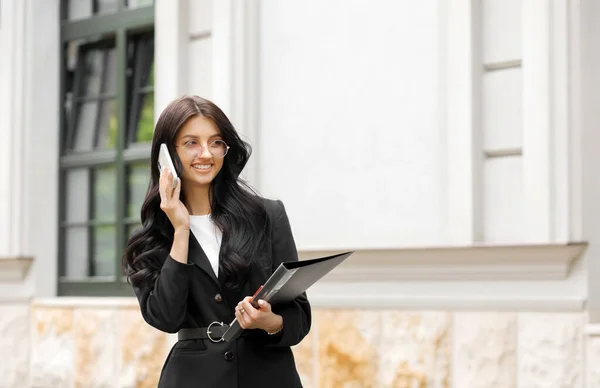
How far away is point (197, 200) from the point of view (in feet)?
11.4

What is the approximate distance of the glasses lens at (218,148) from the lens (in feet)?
11.0

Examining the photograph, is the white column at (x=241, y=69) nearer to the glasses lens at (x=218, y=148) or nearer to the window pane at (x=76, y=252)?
the window pane at (x=76, y=252)

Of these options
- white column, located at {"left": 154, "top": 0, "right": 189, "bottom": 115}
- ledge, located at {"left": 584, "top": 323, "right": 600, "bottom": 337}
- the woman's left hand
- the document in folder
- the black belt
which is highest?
white column, located at {"left": 154, "top": 0, "right": 189, "bottom": 115}

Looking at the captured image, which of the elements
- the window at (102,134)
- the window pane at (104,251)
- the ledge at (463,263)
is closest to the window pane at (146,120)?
the window at (102,134)

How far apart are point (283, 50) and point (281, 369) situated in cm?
386

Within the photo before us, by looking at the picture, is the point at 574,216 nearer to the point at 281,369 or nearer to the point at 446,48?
the point at 446,48

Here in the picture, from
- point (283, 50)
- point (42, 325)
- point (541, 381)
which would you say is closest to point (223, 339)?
point (541, 381)

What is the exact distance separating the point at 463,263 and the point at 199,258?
2668mm

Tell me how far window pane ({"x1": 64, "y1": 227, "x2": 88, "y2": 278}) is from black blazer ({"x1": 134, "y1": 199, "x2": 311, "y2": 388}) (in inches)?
229

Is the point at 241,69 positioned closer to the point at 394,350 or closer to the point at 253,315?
the point at 394,350

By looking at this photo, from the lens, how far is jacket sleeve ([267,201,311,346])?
3.27 metres

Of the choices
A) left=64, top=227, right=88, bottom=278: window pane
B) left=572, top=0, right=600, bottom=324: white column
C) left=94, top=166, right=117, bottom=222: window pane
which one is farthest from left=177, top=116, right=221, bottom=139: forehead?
left=64, top=227, right=88, bottom=278: window pane

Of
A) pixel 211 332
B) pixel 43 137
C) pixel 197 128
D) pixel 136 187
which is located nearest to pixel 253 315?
pixel 211 332

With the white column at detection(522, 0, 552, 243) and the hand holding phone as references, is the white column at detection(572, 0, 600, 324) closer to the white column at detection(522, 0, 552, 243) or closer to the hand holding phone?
the white column at detection(522, 0, 552, 243)
